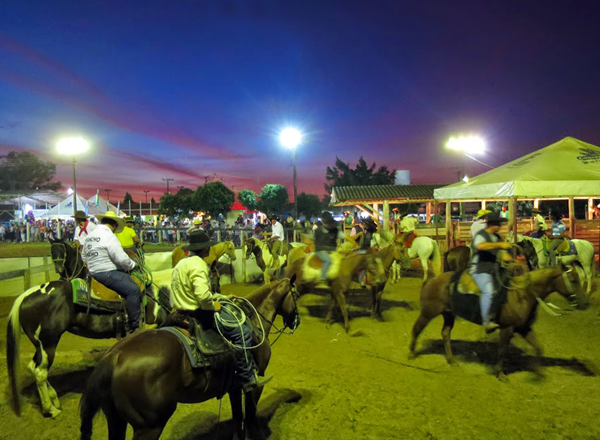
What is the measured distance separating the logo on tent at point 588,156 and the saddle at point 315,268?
404 inches

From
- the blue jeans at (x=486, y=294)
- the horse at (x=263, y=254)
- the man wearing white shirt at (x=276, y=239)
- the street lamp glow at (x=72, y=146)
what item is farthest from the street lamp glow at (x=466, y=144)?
the street lamp glow at (x=72, y=146)

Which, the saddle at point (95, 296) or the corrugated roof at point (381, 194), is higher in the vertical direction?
the corrugated roof at point (381, 194)

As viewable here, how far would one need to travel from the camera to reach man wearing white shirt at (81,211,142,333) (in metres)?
5.54

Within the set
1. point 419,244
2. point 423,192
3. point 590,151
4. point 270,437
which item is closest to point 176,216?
point 423,192

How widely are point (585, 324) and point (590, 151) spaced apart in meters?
8.88

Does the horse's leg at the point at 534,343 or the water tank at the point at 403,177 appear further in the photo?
the water tank at the point at 403,177

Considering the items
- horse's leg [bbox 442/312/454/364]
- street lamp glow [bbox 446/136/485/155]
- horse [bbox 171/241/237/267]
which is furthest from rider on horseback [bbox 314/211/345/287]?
street lamp glow [bbox 446/136/485/155]

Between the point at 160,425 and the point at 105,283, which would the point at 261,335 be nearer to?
the point at 160,425

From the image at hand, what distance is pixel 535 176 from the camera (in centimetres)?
1240

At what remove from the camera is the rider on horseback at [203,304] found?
12.0 ft

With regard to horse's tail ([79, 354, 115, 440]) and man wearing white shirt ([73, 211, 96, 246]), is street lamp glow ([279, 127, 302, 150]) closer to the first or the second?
man wearing white shirt ([73, 211, 96, 246])

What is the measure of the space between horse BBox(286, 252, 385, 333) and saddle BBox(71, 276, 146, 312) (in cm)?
411

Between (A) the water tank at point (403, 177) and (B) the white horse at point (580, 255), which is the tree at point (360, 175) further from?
(B) the white horse at point (580, 255)

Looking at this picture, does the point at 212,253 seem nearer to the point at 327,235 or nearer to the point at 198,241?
the point at 327,235
